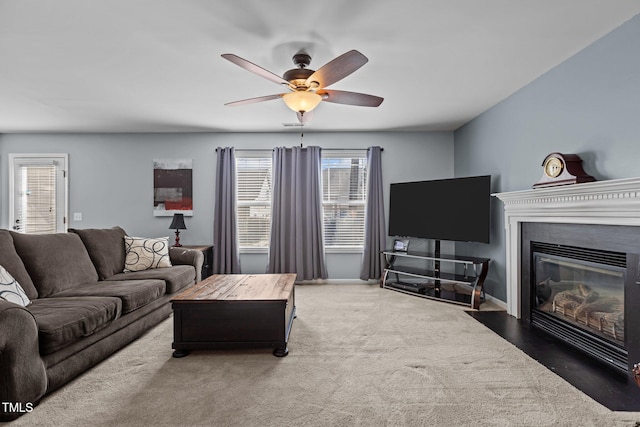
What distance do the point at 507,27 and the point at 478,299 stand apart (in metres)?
2.69

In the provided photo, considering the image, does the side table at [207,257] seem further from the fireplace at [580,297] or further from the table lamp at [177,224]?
the fireplace at [580,297]

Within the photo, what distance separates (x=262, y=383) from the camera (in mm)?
2111

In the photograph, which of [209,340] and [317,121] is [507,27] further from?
[209,340]

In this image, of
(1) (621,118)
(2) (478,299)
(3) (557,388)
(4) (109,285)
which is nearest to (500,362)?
(3) (557,388)

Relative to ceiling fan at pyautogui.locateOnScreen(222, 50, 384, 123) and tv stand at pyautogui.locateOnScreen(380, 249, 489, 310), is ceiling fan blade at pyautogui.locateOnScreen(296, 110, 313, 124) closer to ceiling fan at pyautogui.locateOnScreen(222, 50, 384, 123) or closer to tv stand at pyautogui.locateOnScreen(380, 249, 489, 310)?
ceiling fan at pyautogui.locateOnScreen(222, 50, 384, 123)

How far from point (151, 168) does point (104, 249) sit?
191 cm

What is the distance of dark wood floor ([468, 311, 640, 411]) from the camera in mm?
1907

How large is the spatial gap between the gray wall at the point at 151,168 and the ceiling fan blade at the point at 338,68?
2.77 m

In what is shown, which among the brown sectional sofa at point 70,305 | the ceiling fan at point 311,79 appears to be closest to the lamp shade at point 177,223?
the brown sectional sofa at point 70,305

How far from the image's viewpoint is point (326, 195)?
527cm

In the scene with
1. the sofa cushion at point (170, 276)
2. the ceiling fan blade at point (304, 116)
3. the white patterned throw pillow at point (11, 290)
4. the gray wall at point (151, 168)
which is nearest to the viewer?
the white patterned throw pillow at point (11, 290)

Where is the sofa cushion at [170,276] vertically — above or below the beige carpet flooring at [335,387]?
above

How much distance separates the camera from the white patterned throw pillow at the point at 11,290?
86.7 inches

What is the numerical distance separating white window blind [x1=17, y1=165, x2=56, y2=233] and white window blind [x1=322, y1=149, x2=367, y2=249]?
13.6ft
